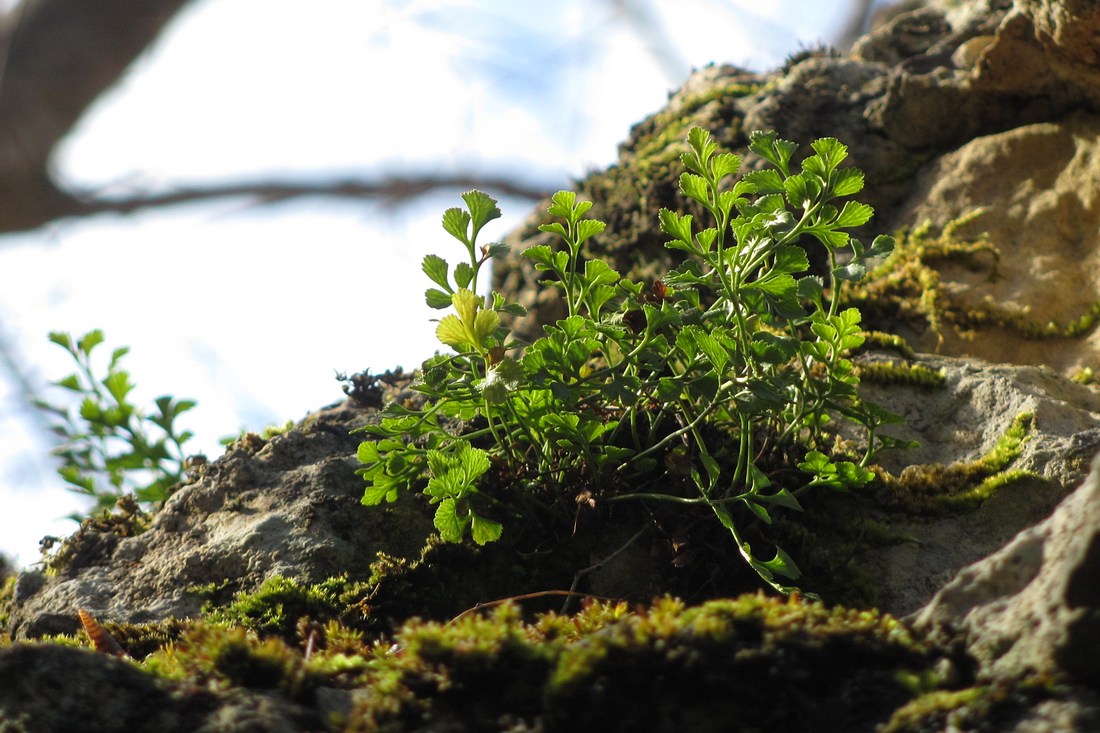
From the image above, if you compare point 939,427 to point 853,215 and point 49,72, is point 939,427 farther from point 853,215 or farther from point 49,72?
point 49,72

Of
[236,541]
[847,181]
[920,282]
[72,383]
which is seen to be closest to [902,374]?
[920,282]

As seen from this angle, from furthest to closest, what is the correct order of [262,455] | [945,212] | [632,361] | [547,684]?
[945,212] → [262,455] → [632,361] → [547,684]

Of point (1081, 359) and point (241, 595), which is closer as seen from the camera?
point (241, 595)

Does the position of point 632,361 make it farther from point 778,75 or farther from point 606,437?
point 778,75

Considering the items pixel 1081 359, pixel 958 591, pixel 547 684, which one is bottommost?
pixel 547 684

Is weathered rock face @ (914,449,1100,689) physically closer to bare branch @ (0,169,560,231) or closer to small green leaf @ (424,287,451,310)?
small green leaf @ (424,287,451,310)

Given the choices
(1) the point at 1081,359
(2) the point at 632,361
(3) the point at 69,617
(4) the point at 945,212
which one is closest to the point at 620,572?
(2) the point at 632,361
